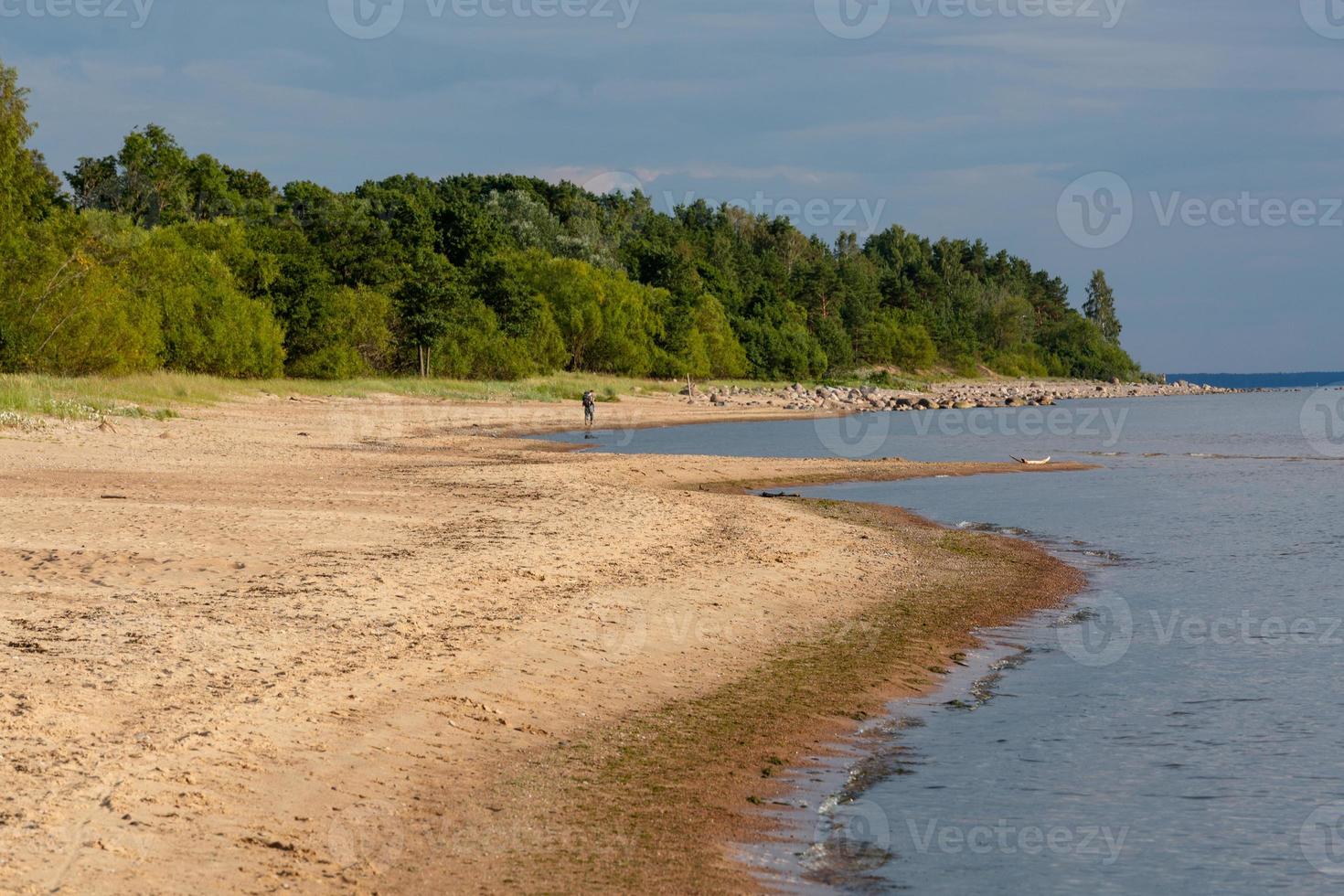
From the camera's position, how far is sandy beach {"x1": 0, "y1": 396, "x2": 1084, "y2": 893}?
25.5ft

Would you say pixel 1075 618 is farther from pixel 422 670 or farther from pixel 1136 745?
pixel 422 670

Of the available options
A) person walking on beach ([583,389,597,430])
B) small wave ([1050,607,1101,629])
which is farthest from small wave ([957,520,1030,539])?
person walking on beach ([583,389,597,430])

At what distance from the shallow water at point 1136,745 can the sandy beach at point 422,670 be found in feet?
2.94

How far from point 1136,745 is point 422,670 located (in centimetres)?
663

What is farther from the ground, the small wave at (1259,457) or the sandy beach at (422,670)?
the small wave at (1259,457)

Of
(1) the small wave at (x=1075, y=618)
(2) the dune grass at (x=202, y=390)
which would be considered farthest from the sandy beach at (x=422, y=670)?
(2) the dune grass at (x=202, y=390)

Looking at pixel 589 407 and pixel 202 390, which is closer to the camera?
pixel 202 390

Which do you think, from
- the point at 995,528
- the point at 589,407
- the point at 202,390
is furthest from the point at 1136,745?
the point at 589,407

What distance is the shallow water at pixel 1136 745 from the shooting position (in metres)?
9.05

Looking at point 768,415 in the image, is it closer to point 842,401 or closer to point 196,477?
point 842,401

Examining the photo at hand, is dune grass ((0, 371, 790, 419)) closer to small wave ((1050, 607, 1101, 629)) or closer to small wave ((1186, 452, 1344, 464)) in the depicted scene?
small wave ((1050, 607, 1101, 629))

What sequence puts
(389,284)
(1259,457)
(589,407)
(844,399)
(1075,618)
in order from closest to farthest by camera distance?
(1075,618), (1259,457), (589,407), (389,284), (844,399)

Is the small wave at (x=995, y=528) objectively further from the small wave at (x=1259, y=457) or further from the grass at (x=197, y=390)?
the small wave at (x=1259, y=457)

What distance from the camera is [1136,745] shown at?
12102 millimetres
